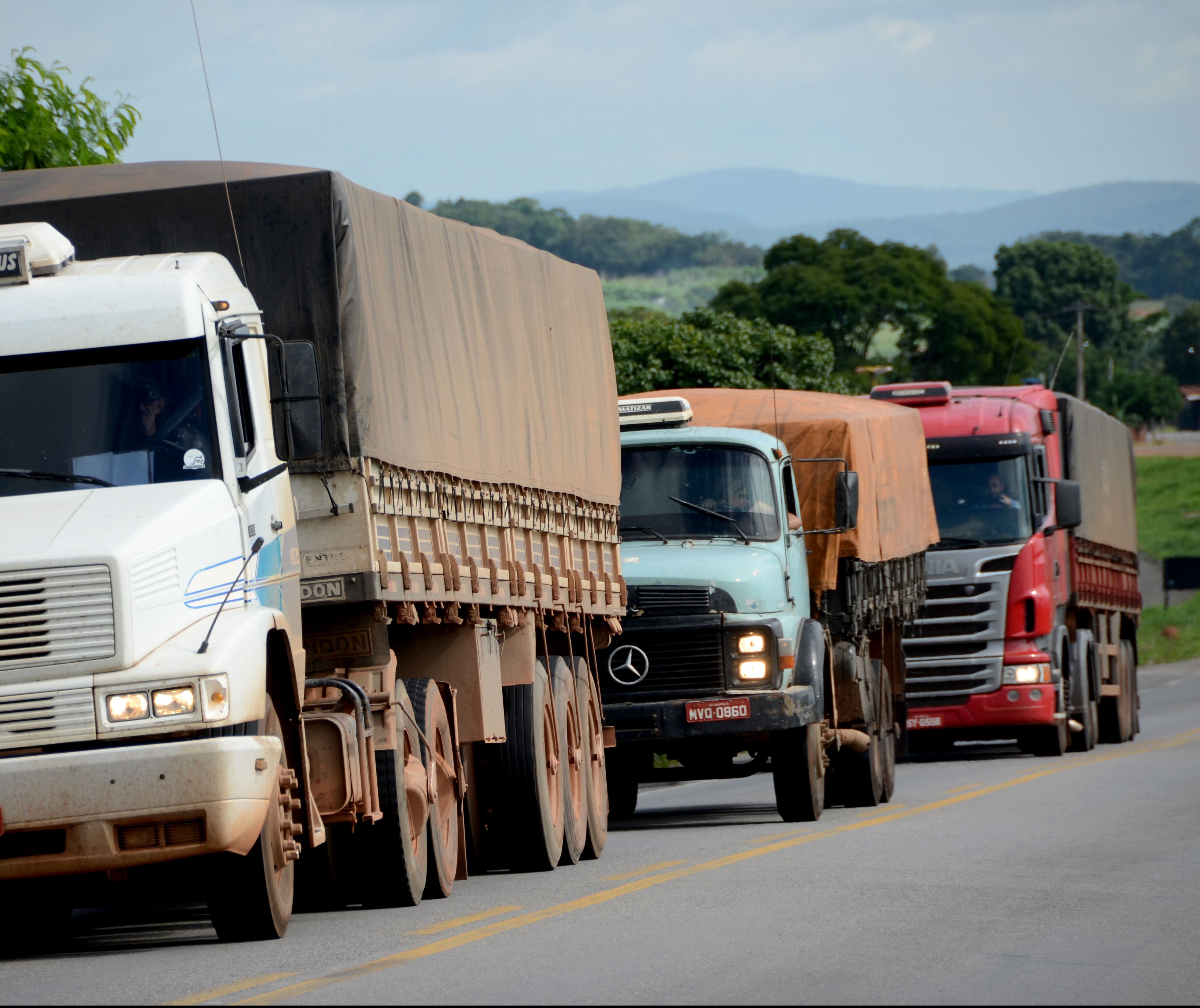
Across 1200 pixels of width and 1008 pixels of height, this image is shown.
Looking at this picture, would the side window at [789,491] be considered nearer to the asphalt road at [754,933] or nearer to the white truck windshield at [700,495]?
the white truck windshield at [700,495]

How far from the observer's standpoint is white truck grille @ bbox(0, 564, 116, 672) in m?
8.23

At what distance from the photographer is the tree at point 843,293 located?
80812 millimetres

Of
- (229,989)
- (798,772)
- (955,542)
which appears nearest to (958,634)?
(955,542)

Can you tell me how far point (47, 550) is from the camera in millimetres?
8242

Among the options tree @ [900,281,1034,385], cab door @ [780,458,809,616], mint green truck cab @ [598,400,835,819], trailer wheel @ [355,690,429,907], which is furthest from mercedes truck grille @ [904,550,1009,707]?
tree @ [900,281,1034,385]

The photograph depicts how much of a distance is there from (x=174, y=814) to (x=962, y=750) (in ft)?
69.3

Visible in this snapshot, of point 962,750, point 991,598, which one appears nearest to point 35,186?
point 991,598

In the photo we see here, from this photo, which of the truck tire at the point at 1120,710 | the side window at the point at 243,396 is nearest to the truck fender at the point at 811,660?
the side window at the point at 243,396

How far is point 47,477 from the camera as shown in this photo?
348 inches

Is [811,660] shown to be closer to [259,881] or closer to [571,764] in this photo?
[571,764]

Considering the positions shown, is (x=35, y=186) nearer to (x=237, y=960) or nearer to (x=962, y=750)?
(x=237, y=960)

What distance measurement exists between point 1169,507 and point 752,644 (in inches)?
3161

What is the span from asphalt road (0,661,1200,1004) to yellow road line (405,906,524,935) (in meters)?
0.03

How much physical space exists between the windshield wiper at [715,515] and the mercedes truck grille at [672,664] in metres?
0.83
